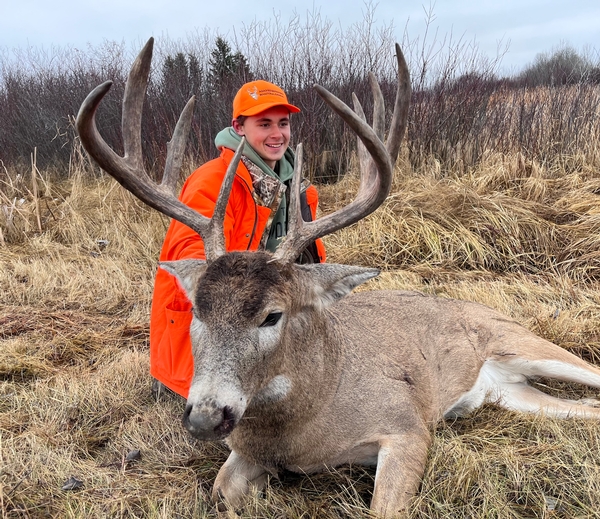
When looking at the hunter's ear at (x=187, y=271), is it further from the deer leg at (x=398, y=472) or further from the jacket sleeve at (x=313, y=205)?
the jacket sleeve at (x=313, y=205)

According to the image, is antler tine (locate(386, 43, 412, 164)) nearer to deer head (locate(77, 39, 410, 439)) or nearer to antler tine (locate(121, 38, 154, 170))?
deer head (locate(77, 39, 410, 439))

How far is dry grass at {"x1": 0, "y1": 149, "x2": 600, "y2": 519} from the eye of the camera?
2.60 meters

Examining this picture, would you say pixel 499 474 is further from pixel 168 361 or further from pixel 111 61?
pixel 111 61

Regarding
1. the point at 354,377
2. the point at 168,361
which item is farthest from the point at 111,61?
the point at 354,377

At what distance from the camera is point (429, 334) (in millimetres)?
3717

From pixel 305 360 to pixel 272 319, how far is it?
410mm

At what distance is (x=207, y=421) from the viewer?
193cm

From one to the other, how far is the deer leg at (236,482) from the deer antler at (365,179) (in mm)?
1136

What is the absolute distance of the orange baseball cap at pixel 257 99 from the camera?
373 centimetres

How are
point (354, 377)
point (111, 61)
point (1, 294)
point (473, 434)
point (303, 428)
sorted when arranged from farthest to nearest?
point (111, 61)
point (1, 294)
point (473, 434)
point (354, 377)
point (303, 428)

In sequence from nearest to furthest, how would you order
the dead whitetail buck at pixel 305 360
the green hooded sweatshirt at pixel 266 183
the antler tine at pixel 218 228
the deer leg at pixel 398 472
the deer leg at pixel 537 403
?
the dead whitetail buck at pixel 305 360, the deer leg at pixel 398 472, the antler tine at pixel 218 228, the deer leg at pixel 537 403, the green hooded sweatshirt at pixel 266 183

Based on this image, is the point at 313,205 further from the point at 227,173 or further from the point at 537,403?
the point at 537,403

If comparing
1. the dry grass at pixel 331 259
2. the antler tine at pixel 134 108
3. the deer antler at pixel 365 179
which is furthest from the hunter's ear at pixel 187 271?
the dry grass at pixel 331 259

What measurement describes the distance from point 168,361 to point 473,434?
6.23ft
